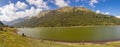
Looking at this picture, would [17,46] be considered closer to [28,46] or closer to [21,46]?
[21,46]

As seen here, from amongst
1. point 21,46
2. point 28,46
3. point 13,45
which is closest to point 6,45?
point 13,45

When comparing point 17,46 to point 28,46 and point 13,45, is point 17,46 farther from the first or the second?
point 28,46

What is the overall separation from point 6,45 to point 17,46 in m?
2.35

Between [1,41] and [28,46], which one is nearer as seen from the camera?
[1,41]

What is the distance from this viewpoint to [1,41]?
29406 millimetres

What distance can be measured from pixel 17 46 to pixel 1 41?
282 centimetres

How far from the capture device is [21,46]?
3114cm

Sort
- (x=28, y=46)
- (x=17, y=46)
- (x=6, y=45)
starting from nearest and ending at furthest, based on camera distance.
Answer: (x=6, y=45) → (x=17, y=46) → (x=28, y=46)

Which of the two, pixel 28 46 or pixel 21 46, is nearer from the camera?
pixel 21 46

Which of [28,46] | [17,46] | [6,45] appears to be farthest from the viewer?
[28,46]

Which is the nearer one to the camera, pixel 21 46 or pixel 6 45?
pixel 6 45

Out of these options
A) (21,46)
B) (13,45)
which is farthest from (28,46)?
(13,45)

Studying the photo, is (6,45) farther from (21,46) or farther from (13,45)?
(21,46)

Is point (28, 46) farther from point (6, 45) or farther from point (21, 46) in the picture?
point (6, 45)
